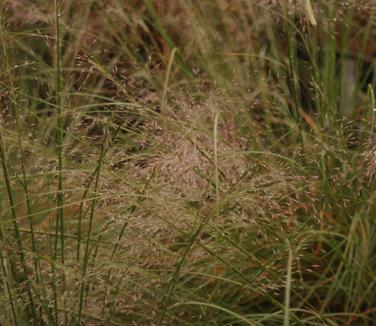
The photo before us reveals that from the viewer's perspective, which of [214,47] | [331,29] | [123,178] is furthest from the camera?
[214,47]

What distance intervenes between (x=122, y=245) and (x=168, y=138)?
220mm

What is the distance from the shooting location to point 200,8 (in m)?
2.77

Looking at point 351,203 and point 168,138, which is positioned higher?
point 168,138

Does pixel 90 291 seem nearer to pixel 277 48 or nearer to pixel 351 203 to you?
pixel 351 203

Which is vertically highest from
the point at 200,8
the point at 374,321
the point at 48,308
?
the point at 200,8

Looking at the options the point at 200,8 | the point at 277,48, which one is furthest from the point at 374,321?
the point at 200,8

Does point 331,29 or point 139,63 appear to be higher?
point 331,29

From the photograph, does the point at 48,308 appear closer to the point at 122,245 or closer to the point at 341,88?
the point at 122,245

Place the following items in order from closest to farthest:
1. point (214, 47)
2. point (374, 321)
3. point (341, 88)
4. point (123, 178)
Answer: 1. point (123, 178)
2. point (374, 321)
3. point (341, 88)
4. point (214, 47)

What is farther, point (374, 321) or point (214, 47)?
point (214, 47)

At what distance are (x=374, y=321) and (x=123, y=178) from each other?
63cm

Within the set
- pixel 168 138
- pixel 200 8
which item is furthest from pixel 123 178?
pixel 200 8

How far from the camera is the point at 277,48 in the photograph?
2643mm

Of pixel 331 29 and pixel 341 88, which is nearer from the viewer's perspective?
pixel 331 29
